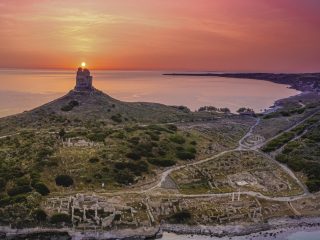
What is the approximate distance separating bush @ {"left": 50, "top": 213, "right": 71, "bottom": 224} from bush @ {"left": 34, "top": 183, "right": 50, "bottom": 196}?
658 cm

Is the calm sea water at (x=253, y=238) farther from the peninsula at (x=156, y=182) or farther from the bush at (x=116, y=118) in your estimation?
the bush at (x=116, y=118)

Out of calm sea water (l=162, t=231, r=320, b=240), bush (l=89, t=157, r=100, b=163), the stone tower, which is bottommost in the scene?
calm sea water (l=162, t=231, r=320, b=240)

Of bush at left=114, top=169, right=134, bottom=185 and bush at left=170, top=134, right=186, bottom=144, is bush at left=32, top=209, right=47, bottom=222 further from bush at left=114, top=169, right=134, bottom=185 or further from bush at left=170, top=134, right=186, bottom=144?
bush at left=170, top=134, right=186, bottom=144

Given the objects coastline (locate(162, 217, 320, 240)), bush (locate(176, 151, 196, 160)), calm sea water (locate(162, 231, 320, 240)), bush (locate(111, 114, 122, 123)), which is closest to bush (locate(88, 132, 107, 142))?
bush (locate(176, 151, 196, 160))

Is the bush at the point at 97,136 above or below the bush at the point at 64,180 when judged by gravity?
above

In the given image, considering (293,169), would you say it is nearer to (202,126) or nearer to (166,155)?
(166,155)

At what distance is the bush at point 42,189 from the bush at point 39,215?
508 centimetres

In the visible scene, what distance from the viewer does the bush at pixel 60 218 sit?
48.5m

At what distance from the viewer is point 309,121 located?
103125 millimetres

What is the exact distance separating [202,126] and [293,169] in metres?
31.7

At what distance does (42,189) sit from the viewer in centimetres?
5541

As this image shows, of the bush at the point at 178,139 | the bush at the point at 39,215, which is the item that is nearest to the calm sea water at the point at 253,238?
the bush at the point at 39,215

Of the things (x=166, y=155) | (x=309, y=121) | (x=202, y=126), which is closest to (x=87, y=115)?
(x=202, y=126)

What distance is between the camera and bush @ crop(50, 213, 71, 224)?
48469 mm
